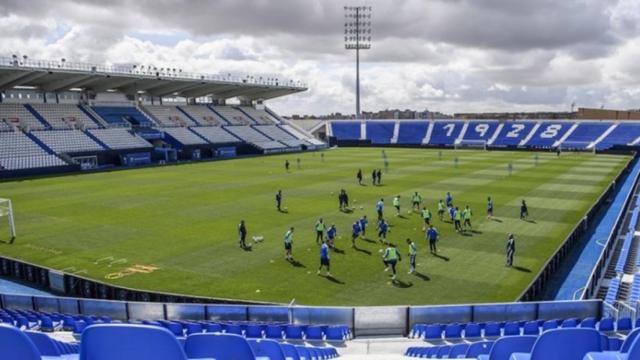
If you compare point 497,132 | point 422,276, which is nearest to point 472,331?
point 422,276

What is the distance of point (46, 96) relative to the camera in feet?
205

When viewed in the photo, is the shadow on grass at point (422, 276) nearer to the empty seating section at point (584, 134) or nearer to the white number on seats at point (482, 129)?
the empty seating section at point (584, 134)

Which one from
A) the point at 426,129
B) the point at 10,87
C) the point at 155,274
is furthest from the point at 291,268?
the point at 426,129

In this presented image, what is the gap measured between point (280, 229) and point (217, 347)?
73.8ft

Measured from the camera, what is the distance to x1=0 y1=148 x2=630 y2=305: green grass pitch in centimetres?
1822

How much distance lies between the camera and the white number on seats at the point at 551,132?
3248 inches

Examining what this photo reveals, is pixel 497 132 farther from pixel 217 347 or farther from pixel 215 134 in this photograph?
pixel 217 347

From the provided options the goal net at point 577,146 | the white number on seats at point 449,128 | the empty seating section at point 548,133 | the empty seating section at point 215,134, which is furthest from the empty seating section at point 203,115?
the goal net at point 577,146

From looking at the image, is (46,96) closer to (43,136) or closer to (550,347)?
(43,136)

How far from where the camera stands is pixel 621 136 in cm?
7700

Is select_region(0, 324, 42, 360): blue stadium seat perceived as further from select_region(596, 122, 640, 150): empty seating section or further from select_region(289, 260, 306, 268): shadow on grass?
select_region(596, 122, 640, 150): empty seating section

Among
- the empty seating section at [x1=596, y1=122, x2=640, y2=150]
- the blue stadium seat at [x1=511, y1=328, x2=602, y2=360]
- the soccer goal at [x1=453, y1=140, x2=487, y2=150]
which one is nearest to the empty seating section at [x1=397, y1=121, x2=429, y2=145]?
the soccer goal at [x1=453, y1=140, x2=487, y2=150]

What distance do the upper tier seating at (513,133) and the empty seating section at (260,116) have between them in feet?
130

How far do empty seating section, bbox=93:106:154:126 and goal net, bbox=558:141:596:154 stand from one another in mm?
61810
